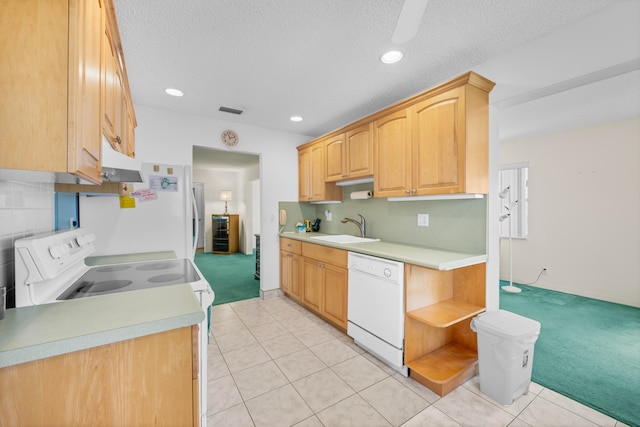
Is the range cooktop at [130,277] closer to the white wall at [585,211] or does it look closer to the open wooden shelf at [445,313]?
the open wooden shelf at [445,313]

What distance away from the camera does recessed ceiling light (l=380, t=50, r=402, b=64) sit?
1897 mm

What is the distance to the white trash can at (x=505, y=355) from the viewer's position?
5.43 feet

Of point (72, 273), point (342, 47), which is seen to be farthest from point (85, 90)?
point (342, 47)

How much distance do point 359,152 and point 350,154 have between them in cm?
16

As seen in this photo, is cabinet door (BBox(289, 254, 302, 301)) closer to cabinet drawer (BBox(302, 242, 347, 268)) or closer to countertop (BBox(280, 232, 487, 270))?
cabinet drawer (BBox(302, 242, 347, 268))

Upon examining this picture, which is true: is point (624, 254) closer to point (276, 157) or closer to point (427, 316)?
point (427, 316)

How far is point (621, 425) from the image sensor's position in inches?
59.9

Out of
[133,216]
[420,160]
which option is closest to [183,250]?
[133,216]

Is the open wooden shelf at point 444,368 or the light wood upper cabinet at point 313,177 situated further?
the light wood upper cabinet at point 313,177

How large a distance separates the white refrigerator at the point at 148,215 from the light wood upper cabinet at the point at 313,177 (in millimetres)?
1612

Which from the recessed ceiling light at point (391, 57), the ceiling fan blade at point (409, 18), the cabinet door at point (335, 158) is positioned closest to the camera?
the ceiling fan blade at point (409, 18)

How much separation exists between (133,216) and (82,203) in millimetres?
351

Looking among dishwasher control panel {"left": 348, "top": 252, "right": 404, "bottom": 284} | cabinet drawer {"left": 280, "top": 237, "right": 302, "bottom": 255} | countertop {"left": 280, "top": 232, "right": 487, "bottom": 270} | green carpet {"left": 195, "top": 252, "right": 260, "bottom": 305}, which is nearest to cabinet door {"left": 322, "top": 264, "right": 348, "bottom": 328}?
dishwasher control panel {"left": 348, "top": 252, "right": 404, "bottom": 284}

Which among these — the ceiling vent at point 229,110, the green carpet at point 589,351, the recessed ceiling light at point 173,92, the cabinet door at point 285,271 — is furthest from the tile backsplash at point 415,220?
Answer: the recessed ceiling light at point 173,92
